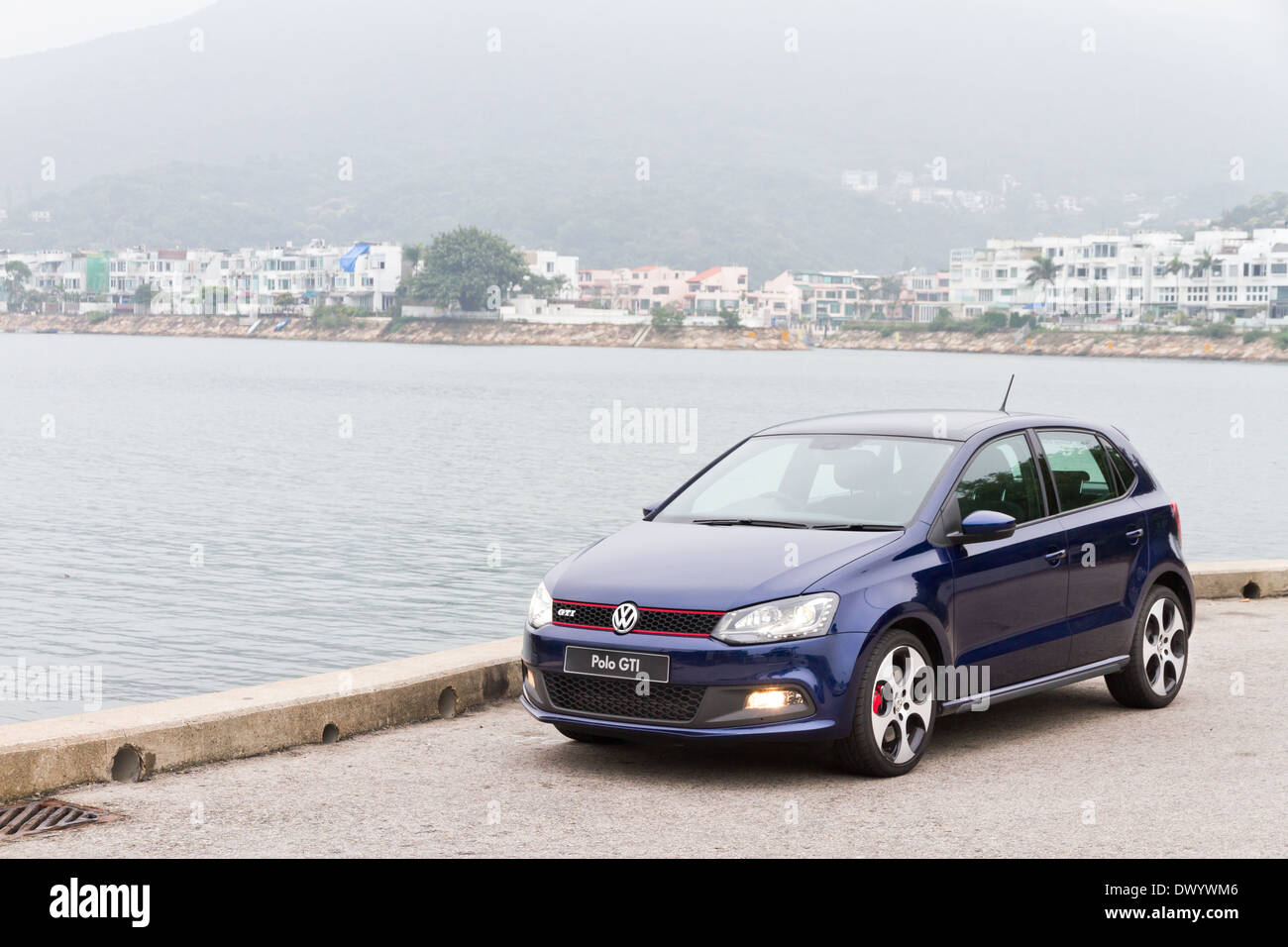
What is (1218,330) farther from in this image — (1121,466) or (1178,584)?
(1121,466)

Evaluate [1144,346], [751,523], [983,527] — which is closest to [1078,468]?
[983,527]

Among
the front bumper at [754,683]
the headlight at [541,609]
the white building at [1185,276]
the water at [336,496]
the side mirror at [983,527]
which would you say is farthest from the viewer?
the white building at [1185,276]

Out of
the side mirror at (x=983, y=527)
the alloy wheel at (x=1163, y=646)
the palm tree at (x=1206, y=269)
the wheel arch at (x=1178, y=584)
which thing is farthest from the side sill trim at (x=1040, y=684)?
the palm tree at (x=1206, y=269)

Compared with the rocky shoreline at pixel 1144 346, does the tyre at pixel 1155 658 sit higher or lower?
lower

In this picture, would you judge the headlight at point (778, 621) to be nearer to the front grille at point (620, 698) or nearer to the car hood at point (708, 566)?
the car hood at point (708, 566)

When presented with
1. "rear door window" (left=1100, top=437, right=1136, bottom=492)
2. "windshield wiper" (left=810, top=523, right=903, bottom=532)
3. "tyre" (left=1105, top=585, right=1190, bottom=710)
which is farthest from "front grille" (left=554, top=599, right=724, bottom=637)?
"rear door window" (left=1100, top=437, right=1136, bottom=492)

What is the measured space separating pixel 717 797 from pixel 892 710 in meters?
0.89

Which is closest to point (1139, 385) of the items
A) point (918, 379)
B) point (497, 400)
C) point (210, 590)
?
point (918, 379)

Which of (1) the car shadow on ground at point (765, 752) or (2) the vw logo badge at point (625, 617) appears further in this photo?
(1) the car shadow on ground at point (765, 752)

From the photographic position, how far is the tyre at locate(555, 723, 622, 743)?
7.28 meters

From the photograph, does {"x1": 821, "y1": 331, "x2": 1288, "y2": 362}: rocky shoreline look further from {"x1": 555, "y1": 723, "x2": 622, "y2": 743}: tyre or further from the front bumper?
the front bumper

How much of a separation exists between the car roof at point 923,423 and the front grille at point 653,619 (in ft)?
5.09

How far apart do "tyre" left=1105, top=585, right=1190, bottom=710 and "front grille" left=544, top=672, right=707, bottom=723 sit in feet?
9.61

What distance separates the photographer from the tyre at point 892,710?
23.2ft
